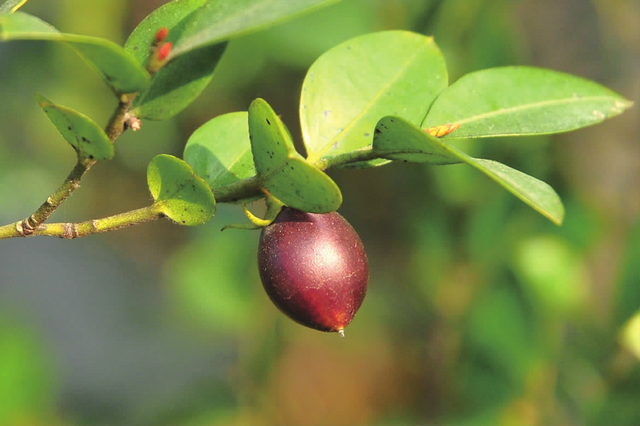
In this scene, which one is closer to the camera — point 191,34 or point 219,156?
point 191,34

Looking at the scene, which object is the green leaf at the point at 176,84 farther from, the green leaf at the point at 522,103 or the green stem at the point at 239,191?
the green leaf at the point at 522,103

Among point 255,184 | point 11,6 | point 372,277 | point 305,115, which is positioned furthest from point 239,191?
point 372,277

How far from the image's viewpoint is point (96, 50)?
18.2 inches

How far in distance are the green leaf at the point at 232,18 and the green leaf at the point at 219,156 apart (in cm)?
19

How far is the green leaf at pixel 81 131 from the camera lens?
0.51m

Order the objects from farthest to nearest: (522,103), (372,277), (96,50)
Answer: (372,277) < (522,103) < (96,50)

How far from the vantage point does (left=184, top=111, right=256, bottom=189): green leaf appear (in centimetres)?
71

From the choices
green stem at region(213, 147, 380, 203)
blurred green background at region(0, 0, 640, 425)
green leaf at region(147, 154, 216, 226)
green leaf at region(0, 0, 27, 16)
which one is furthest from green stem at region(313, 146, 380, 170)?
blurred green background at region(0, 0, 640, 425)

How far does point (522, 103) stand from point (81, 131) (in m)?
0.43

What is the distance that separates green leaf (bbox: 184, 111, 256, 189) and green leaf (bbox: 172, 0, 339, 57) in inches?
7.3

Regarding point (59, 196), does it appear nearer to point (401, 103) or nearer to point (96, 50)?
point (96, 50)

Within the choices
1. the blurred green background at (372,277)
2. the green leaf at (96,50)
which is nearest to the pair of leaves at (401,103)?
the green leaf at (96,50)

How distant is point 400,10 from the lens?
73.6 inches

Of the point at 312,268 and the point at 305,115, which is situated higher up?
the point at 305,115
